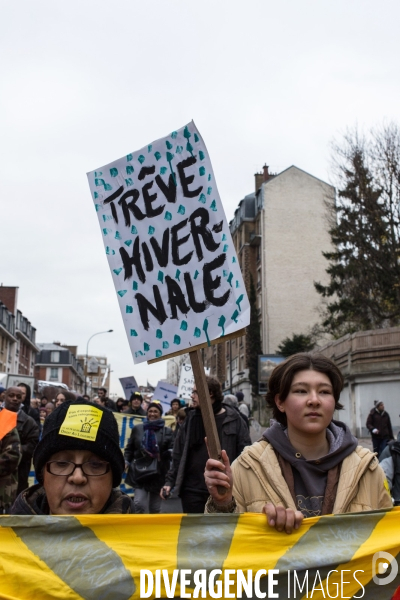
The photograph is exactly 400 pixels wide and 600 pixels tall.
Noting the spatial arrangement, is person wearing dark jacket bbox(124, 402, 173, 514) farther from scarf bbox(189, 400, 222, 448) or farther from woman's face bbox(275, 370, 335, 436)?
woman's face bbox(275, 370, 335, 436)

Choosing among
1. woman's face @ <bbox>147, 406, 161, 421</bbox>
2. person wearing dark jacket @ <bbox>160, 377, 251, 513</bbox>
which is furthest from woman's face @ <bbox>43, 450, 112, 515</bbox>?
woman's face @ <bbox>147, 406, 161, 421</bbox>

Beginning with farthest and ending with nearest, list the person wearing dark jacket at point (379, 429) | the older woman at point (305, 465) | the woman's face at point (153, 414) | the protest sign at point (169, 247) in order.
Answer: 1. the person wearing dark jacket at point (379, 429)
2. the woman's face at point (153, 414)
3. the protest sign at point (169, 247)
4. the older woman at point (305, 465)

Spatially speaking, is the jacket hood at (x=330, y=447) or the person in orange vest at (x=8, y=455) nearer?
the jacket hood at (x=330, y=447)

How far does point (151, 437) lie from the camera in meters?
8.82

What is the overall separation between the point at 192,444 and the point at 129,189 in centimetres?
350

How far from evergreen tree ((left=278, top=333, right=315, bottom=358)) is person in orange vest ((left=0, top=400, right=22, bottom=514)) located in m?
43.5

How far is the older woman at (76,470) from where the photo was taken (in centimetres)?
277

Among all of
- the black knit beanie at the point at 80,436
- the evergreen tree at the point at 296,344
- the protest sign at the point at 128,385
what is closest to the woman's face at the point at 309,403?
the black knit beanie at the point at 80,436

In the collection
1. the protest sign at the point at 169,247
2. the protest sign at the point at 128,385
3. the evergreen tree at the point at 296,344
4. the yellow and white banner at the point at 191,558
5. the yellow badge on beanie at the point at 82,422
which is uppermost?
the evergreen tree at the point at 296,344

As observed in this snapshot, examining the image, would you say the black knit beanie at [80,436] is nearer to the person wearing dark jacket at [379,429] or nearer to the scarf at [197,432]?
the scarf at [197,432]

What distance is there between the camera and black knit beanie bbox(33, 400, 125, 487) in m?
2.82

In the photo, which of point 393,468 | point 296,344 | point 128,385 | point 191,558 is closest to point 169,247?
point 191,558

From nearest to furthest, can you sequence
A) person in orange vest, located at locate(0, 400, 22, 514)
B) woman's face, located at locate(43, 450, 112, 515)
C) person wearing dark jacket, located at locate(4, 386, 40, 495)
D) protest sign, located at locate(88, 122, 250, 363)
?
woman's face, located at locate(43, 450, 112, 515) < protest sign, located at locate(88, 122, 250, 363) < person in orange vest, located at locate(0, 400, 22, 514) < person wearing dark jacket, located at locate(4, 386, 40, 495)

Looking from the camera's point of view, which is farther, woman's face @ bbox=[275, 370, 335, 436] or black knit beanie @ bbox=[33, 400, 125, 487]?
woman's face @ bbox=[275, 370, 335, 436]
